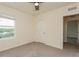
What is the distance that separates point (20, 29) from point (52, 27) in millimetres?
1629

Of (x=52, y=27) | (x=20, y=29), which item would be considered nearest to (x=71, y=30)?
(x=52, y=27)

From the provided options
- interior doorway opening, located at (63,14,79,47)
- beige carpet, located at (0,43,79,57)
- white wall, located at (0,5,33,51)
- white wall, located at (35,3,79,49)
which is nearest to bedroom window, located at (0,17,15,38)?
white wall, located at (0,5,33,51)

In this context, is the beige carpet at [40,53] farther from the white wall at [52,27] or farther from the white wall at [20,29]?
the white wall at [52,27]

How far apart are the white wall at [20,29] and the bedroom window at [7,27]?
23cm

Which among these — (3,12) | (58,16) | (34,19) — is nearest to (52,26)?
(58,16)

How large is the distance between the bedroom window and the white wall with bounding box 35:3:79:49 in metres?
1.64

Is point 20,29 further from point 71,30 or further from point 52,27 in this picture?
point 71,30

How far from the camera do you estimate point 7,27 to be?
414 cm

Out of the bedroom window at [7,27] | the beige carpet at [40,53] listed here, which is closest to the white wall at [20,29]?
the bedroom window at [7,27]

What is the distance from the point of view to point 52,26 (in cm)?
456

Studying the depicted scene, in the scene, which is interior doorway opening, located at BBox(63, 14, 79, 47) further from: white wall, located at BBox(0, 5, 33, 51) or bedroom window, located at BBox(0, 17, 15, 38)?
bedroom window, located at BBox(0, 17, 15, 38)

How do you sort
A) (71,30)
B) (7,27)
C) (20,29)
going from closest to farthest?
(7,27) → (20,29) → (71,30)

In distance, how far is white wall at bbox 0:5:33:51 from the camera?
3.86m

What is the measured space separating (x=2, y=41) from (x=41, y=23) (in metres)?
2.41
